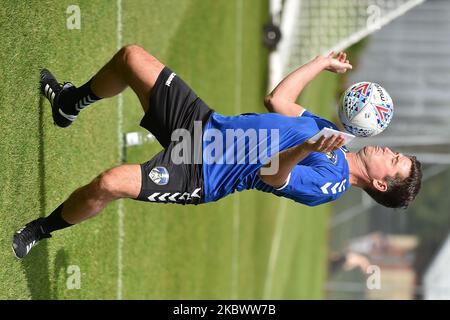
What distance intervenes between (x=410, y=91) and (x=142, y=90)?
69.4ft

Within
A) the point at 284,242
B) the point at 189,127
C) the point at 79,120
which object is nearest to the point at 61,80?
the point at 79,120

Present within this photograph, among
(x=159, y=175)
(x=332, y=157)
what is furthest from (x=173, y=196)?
(x=332, y=157)

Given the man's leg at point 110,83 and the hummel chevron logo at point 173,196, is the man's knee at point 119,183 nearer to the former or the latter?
the hummel chevron logo at point 173,196

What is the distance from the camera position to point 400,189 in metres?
5.82

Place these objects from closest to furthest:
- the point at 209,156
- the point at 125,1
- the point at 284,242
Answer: the point at 209,156 < the point at 125,1 < the point at 284,242

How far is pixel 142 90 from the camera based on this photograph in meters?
5.41

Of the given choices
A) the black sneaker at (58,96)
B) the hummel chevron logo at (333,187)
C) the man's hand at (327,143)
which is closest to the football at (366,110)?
the hummel chevron logo at (333,187)

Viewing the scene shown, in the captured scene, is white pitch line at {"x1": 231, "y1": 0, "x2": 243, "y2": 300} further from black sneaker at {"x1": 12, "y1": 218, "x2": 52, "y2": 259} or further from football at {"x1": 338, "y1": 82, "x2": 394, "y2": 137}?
football at {"x1": 338, "y1": 82, "x2": 394, "y2": 137}

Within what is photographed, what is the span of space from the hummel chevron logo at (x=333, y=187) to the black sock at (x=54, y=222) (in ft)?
5.99

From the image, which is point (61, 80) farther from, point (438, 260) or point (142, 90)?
point (438, 260)

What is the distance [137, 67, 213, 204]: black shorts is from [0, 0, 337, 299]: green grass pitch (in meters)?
1.14

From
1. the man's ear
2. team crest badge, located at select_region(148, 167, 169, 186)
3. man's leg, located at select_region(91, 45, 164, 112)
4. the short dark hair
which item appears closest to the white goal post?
the short dark hair

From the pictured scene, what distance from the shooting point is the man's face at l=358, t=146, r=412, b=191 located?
5.77 meters
